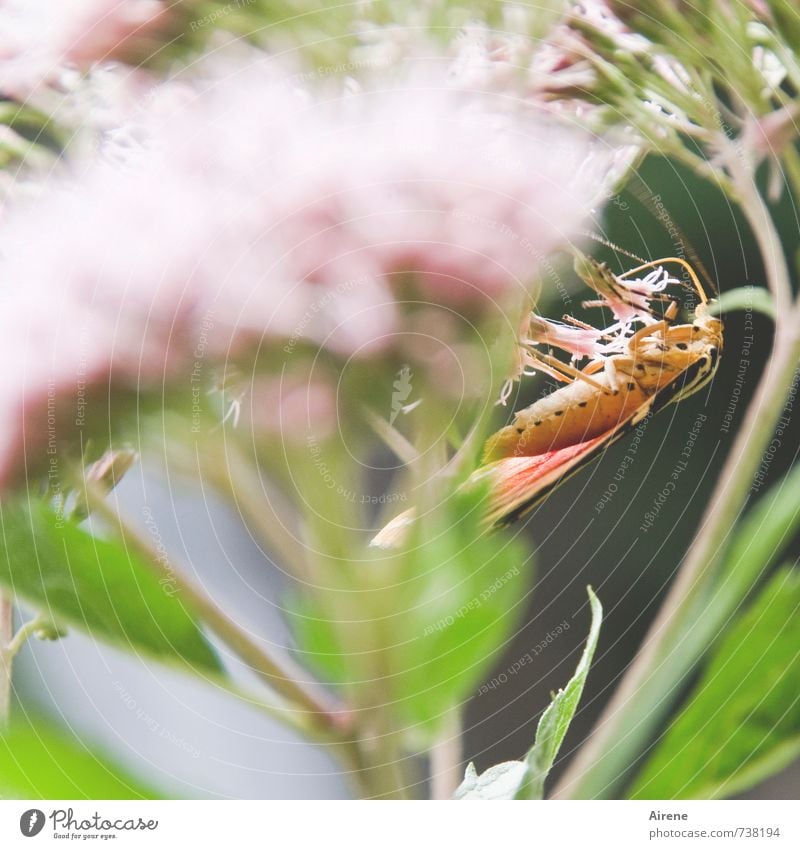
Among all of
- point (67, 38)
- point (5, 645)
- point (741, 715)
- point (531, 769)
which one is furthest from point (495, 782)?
point (67, 38)

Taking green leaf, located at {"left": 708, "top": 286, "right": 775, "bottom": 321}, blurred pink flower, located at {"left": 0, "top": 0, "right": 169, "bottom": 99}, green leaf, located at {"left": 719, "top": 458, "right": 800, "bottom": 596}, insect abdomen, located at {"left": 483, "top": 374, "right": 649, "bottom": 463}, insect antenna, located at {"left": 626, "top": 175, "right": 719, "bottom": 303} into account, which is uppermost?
blurred pink flower, located at {"left": 0, "top": 0, "right": 169, "bottom": 99}

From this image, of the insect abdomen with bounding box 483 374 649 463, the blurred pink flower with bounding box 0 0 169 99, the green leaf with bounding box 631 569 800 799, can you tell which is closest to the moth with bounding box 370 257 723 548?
the insect abdomen with bounding box 483 374 649 463

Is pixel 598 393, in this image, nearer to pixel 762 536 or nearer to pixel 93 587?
pixel 762 536

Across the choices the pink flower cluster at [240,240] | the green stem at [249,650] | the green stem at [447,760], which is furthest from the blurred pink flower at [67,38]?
the green stem at [447,760]

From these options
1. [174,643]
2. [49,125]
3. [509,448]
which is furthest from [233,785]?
[49,125]

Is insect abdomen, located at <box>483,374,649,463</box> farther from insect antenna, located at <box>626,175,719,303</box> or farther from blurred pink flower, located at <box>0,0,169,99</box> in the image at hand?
blurred pink flower, located at <box>0,0,169,99</box>

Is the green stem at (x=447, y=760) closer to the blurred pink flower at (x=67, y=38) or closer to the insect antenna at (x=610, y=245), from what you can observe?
the insect antenna at (x=610, y=245)
